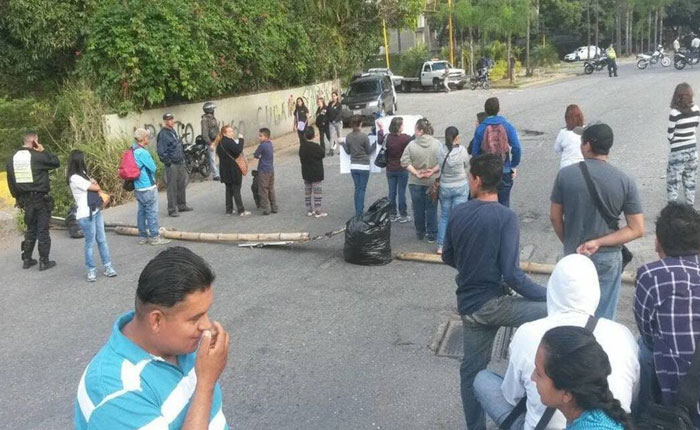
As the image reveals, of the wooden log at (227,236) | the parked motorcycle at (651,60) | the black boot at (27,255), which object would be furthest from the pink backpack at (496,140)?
the parked motorcycle at (651,60)

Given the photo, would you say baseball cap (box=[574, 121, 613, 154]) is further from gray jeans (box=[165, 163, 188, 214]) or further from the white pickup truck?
the white pickup truck

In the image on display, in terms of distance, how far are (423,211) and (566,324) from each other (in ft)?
18.7

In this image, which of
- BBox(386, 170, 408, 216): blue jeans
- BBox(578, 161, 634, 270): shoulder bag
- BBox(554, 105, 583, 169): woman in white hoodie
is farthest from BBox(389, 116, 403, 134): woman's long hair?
BBox(578, 161, 634, 270): shoulder bag

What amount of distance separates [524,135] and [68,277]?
1291 cm

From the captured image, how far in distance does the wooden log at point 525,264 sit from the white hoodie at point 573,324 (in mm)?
4047

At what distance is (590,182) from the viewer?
14.4 ft

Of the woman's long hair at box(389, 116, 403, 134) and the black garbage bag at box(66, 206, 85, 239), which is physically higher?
the woman's long hair at box(389, 116, 403, 134)

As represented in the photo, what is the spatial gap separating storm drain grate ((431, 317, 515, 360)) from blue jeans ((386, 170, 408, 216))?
370 cm

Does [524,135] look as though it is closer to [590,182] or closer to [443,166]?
[443,166]

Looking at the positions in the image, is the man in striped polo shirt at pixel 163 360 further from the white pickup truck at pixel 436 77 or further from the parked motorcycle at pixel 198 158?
the white pickup truck at pixel 436 77

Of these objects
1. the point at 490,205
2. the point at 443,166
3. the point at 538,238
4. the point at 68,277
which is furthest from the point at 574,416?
the point at 68,277

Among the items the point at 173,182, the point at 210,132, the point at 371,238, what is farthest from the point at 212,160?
the point at 371,238

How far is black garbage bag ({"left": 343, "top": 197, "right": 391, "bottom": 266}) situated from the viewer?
7.75 metres

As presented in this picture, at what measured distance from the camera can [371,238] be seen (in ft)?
25.4
